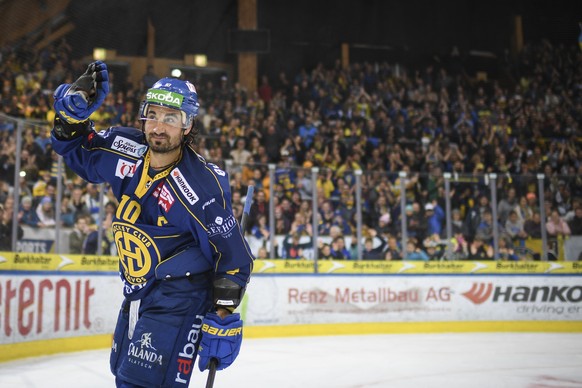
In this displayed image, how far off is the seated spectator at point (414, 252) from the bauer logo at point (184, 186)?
869 cm

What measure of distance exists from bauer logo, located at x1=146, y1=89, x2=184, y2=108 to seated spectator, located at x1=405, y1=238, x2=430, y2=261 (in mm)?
8662

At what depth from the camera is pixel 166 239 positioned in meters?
3.06

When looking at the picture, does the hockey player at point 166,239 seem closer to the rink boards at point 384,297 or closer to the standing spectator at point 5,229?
the standing spectator at point 5,229

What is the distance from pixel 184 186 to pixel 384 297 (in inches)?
354

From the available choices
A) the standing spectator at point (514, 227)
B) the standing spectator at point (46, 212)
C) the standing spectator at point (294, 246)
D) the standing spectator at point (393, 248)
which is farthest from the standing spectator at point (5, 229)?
the standing spectator at point (514, 227)

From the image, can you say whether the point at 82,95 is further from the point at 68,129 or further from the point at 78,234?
the point at 78,234

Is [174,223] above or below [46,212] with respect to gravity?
below

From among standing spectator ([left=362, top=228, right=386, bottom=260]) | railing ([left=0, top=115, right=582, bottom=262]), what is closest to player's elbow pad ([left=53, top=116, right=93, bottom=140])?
railing ([left=0, top=115, right=582, bottom=262])

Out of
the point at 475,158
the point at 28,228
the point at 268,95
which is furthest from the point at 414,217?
the point at 268,95

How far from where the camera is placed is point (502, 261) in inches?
468

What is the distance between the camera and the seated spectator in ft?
37.4

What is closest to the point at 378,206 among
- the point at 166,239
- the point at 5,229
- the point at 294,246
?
the point at 294,246

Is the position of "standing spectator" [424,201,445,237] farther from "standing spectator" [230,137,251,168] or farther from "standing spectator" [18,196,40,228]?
"standing spectator" [18,196,40,228]

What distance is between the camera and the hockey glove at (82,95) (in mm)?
3062
